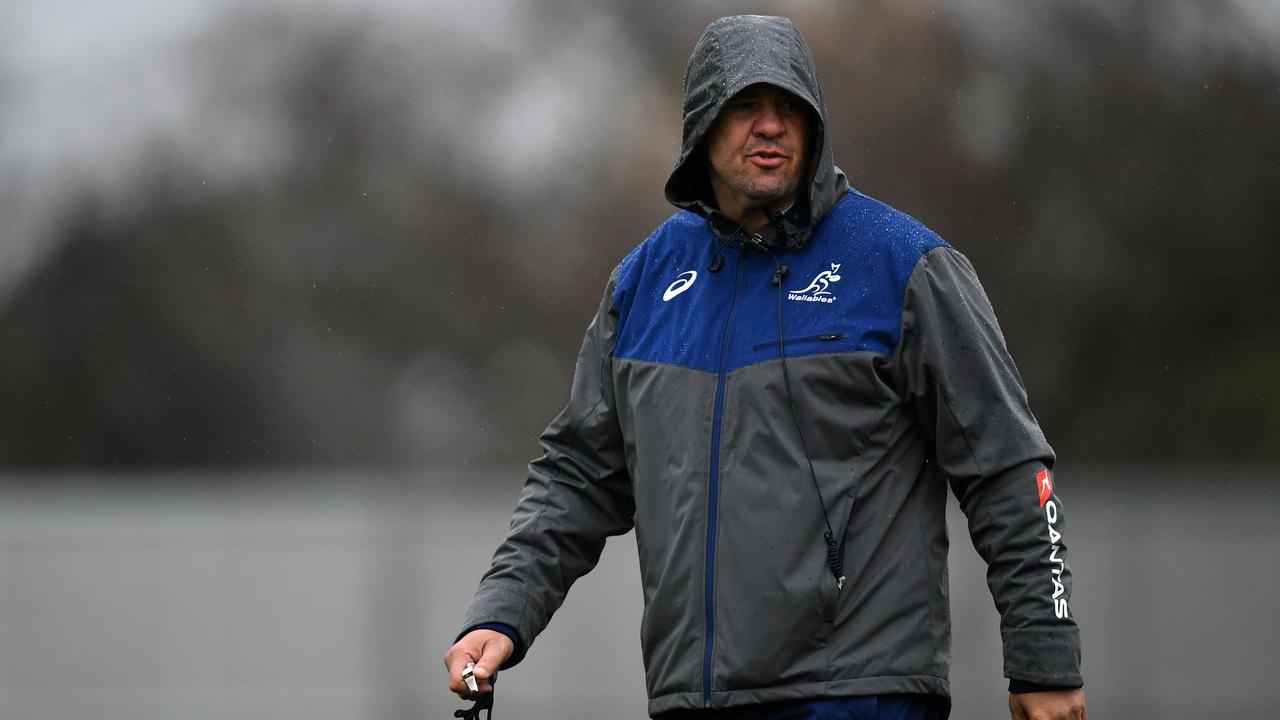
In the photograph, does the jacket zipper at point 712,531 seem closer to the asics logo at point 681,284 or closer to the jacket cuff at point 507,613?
the asics logo at point 681,284

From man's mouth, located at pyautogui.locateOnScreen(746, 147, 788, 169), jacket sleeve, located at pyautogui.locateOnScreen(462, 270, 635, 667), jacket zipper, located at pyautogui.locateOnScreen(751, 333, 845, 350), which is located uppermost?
man's mouth, located at pyautogui.locateOnScreen(746, 147, 788, 169)

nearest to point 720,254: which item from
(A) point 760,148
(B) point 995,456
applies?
(A) point 760,148

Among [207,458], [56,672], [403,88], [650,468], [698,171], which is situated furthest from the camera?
[403,88]

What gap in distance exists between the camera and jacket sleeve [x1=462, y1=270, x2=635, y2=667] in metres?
Result: 3.32

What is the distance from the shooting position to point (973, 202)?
14750 millimetres

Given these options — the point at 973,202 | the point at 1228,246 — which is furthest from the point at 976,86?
the point at 1228,246

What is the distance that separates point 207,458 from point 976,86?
25.1 feet

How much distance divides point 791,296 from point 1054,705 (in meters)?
0.80

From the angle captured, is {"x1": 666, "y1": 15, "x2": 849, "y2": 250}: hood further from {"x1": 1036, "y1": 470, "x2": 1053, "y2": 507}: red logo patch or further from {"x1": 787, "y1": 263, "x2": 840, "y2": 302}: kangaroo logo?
{"x1": 1036, "y1": 470, "x2": 1053, "y2": 507}: red logo patch

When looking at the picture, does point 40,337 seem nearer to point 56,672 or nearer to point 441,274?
point 441,274

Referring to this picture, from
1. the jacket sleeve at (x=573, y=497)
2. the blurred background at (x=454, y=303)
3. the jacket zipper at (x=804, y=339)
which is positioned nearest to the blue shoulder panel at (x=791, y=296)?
the jacket zipper at (x=804, y=339)

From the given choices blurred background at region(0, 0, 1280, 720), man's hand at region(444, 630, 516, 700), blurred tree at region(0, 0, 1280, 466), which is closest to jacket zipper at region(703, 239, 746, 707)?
man's hand at region(444, 630, 516, 700)

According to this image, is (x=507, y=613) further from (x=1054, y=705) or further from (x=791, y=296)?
(x=1054, y=705)

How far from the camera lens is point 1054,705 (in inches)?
111
